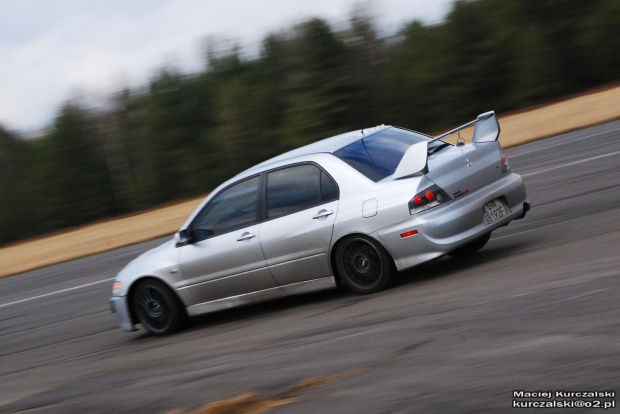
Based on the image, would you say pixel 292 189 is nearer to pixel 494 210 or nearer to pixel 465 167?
pixel 465 167

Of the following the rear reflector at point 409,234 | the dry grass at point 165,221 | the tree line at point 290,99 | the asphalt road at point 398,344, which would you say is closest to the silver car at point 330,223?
the rear reflector at point 409,234

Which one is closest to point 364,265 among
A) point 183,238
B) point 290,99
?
point 183,238

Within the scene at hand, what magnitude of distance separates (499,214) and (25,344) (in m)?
5.57

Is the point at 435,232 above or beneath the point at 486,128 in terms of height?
beneath

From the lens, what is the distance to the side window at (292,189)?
8.38m

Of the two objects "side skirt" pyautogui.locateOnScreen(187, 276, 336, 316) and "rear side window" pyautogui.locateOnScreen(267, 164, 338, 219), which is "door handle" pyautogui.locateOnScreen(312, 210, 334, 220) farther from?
"side skirt" pyautogui.locateOnScreen(187, 276, 336, 316)

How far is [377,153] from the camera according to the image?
8398 millimetres

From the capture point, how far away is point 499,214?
8.24 m

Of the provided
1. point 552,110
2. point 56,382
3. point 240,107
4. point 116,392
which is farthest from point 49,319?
point 240,107

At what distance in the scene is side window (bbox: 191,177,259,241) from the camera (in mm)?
8727

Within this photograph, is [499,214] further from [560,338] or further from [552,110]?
[552,110]

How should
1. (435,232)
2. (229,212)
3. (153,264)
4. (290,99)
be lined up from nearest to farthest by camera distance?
1. (435,232)
2. (229,212)
3. (153,264)
4. (290,99)

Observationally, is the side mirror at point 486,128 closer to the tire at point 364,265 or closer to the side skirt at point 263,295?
the tire at point 364,265

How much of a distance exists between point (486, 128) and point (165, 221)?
16.6 meters
